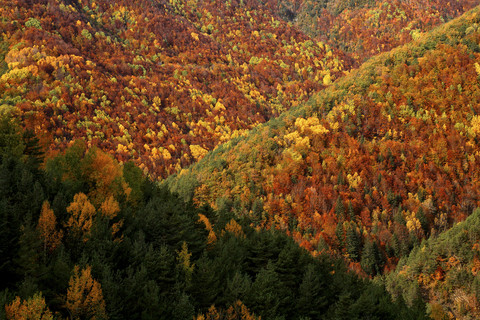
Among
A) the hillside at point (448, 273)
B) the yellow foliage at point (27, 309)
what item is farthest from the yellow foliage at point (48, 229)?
the hillside at point (448, 273)

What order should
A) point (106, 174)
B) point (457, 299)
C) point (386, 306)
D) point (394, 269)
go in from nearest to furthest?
point (386, 306) → point (106, 174) → point (457, 299) → point (394, 269)

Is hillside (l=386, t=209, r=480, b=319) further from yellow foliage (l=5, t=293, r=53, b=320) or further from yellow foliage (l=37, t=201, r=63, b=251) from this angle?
yellow foliage (l=5, t=293, r=53, b=320)

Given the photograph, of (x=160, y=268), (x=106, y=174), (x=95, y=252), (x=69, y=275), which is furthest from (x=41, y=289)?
(x=106, y=174)

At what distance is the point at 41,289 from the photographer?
5734cm

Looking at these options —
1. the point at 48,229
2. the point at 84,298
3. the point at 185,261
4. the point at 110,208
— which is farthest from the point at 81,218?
the point at 84,298

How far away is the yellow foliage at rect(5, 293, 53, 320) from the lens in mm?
49219

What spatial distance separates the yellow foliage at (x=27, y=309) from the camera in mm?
49219

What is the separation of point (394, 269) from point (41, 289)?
523 feet

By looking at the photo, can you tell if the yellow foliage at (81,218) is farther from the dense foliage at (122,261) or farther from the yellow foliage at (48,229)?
the yellow foliage at (48,229)

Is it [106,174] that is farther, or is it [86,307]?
[106,174]

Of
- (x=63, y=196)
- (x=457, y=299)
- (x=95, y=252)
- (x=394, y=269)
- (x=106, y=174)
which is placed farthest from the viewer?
(x=394, y=269)

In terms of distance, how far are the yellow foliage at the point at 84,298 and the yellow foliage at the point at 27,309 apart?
5065 mm

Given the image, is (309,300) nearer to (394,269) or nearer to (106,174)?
(106,174)

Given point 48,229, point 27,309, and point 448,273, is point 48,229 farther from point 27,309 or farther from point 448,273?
point 448,273
